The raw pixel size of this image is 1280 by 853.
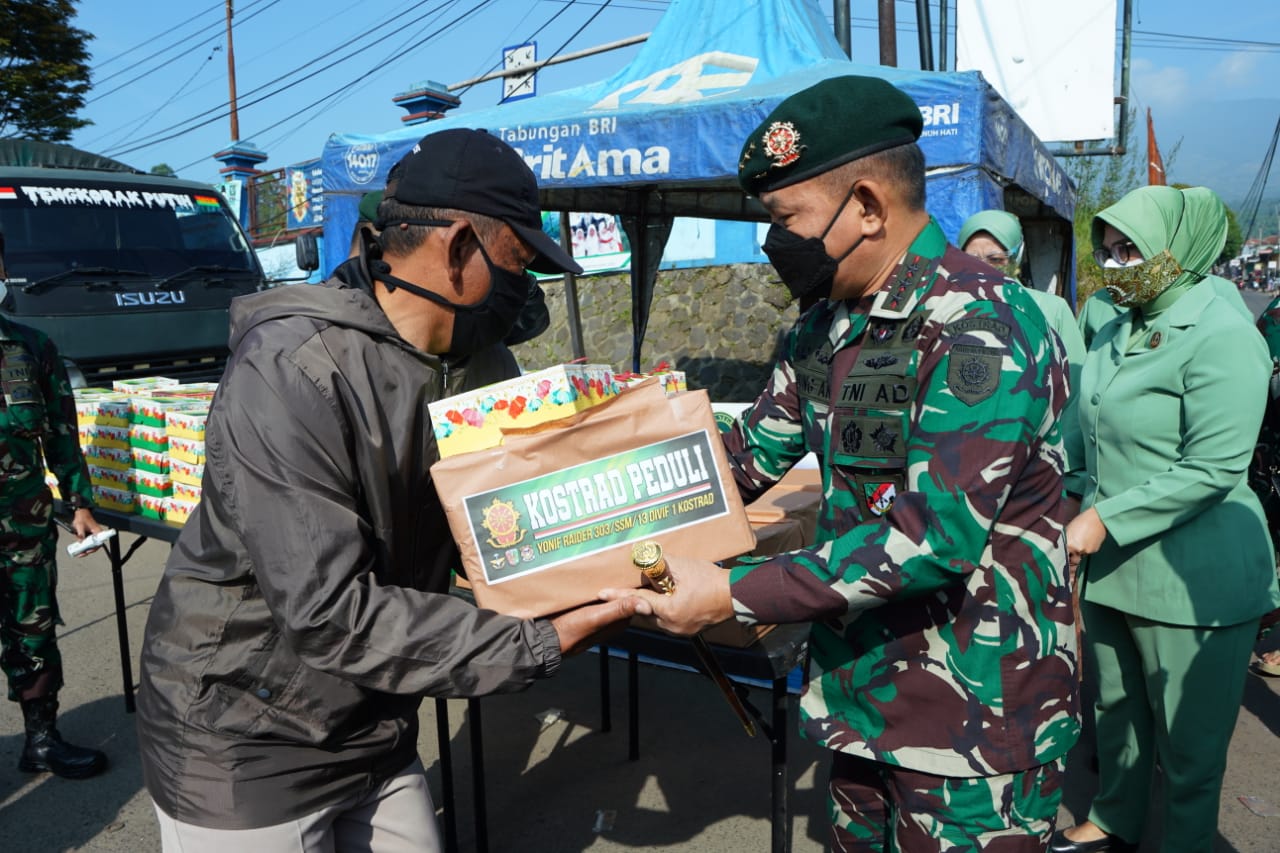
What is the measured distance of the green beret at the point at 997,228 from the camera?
403 centimetres

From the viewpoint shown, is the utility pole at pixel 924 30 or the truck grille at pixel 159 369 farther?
the utility pole at pixel 924 30

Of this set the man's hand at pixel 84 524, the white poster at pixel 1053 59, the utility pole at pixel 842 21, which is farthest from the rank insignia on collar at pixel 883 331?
the white poster at pixel 1053 59

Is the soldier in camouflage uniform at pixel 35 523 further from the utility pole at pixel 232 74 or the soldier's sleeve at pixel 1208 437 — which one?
the utility pole at pixel 232 74

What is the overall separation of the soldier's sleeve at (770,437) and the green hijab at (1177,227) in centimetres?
128

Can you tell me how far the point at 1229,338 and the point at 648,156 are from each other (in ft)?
12.5

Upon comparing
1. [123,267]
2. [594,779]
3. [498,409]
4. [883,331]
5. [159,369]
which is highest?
[123,267]

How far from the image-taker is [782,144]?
1478mm

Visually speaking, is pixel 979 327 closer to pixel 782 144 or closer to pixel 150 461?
pixel 782 144

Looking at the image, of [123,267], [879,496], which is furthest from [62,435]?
[123,267]

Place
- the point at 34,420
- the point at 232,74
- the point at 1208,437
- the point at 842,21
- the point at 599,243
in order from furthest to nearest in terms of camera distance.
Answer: the point at 232,74 → the point at 599,243 → the point at 842,21 → the point at 34,420 → the point at 1208,437

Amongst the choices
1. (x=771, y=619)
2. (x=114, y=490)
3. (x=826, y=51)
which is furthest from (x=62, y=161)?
(x=771, y=619)

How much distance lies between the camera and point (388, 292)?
152 centimetres

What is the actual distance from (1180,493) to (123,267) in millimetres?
7511

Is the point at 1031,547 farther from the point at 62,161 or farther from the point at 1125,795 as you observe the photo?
the point at 62,161
